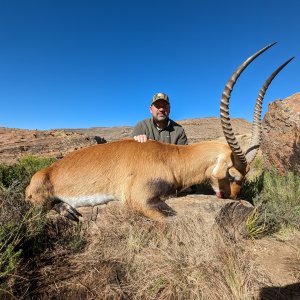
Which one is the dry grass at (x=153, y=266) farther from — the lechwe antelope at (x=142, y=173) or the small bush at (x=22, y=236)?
the lechwe antelope at (x=142, y=173)

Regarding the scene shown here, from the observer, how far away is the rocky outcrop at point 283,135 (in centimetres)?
772

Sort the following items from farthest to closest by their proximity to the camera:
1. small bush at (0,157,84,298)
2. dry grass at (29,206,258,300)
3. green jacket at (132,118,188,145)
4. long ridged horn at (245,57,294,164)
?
green jacket at (132,118,188,145) < long ridged horn at (245,57,294,164) < dry grass at (29,206,258,300) < small bush at (0,157,84,298)

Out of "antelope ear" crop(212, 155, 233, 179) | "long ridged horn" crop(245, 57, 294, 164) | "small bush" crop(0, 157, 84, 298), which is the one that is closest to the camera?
"small bush" crop(0, 157, 84, 298)

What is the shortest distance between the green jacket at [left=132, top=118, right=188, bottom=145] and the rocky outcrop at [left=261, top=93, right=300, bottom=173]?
2.55 meters

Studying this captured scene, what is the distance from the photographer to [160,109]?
25.5ft

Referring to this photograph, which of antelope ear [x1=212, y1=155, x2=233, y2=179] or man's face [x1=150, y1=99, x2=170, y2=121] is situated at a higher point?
man's face [x1=150, y1=99, x2=170, y2=121]

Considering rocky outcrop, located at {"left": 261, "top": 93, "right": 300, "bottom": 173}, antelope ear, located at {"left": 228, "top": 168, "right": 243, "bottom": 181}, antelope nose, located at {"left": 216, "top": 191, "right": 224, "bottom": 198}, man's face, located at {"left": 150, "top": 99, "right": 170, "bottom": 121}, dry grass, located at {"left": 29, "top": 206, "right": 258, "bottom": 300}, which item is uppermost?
man's face, located at {"left": 150, "top": 99, "right": 170, "bottom": 121}

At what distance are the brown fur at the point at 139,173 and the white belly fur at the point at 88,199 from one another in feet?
0.23

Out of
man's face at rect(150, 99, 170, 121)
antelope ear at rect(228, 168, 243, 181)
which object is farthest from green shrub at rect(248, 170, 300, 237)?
man's face at rect(150, 99, 170, 121)

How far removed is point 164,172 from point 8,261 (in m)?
2.92

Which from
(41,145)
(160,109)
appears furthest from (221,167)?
(41,145)

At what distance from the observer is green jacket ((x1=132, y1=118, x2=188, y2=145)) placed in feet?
26.5

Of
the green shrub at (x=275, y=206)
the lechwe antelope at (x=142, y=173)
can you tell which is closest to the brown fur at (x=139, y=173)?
the lechwe antelope at (x=142, y=173)

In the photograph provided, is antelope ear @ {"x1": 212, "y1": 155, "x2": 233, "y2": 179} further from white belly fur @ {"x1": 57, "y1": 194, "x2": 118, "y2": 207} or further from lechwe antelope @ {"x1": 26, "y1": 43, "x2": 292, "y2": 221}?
white belly fur @ {"x1": 57, "y1": 194, "x2": 118, "y2": 207}
